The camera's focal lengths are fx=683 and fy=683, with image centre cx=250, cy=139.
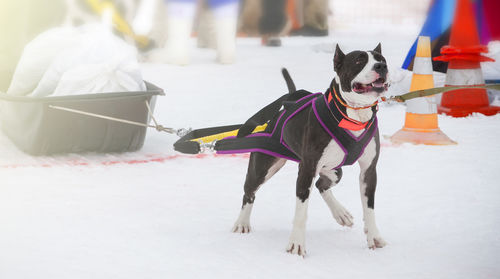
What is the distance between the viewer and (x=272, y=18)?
1577 cm

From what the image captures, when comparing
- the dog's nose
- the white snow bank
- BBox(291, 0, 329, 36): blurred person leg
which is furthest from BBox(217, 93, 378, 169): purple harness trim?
BBox(291, 0, 329, 36): blurred person leg

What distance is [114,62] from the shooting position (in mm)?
5305

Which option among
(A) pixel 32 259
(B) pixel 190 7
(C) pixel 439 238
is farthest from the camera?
(B) pixel 190 7

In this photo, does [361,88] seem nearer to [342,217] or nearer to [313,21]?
[342,217]

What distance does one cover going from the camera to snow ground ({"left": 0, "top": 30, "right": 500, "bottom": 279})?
10.5 ft

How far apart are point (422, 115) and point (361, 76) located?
336 centimetres

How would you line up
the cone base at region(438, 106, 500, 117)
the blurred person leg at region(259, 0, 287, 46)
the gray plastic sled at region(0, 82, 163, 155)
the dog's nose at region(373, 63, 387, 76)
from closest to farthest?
the dog's nose at region(373, 63, 387, 76) → the gray plastic sled at region(0, 82, 163, 155) → the cone base at region(438, 106, 500, 117) → the blurred person leg at region(259, 0, 287, 46)

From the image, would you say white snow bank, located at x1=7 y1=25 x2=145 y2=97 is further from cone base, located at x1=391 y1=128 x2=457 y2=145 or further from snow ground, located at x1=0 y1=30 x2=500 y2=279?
cone base, located at x1=391 y1=128 x2=457 y2=145

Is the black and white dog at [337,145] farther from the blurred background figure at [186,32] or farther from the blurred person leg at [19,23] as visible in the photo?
the blurred background figure at [186,32]

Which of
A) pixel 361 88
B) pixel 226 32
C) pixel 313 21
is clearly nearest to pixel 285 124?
pixel 361 88

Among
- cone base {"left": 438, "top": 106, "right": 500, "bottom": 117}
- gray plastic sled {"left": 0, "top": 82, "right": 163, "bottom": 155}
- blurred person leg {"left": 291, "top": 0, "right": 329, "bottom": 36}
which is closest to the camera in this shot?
gray plastic sled {"left": 0, "top": 82, "right": 163, "bottom": 155}

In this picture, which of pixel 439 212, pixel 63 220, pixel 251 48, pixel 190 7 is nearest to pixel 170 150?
pixel 63 220

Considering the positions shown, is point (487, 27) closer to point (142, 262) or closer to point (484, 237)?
point (484, 237)

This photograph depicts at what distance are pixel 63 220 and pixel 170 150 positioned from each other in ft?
6.61
